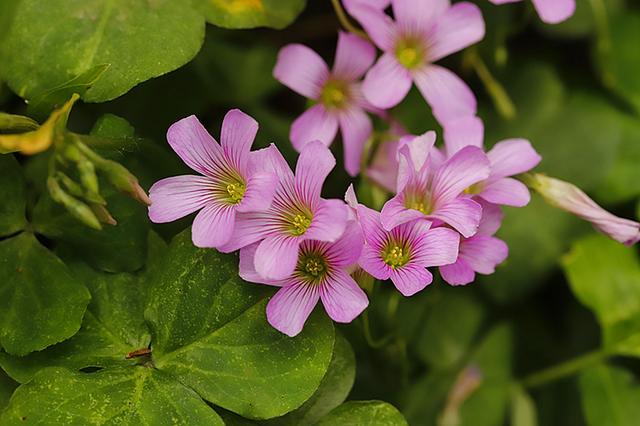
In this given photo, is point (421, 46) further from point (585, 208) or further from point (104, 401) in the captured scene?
point (104, 401)

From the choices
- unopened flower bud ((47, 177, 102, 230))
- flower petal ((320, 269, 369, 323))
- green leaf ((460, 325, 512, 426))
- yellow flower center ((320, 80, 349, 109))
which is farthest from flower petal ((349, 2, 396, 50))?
green leaf ((460, 325, 512, 426))

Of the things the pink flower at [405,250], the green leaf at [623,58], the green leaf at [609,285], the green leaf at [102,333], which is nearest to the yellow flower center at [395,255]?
the pink flower at [405,250]

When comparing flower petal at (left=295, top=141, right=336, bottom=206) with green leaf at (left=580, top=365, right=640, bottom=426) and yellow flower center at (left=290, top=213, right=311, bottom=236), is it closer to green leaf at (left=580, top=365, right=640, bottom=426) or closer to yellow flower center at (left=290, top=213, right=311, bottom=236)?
yellow flower center at (left=290, top=213, right=311, bottom=236)

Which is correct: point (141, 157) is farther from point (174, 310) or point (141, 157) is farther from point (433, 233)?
point (433, 233)

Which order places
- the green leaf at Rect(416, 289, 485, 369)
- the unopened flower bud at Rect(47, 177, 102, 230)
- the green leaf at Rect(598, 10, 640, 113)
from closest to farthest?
the unopened flower bud at Rect(47, 177, 102, 230) → the green leaf at Rect(416, 289, 485, 369) → the green leaf at Rect(598, 10, 640, 113)

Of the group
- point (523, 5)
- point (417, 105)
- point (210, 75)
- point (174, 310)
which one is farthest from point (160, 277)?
point (523, 5)
